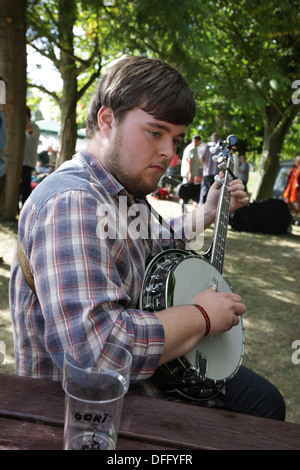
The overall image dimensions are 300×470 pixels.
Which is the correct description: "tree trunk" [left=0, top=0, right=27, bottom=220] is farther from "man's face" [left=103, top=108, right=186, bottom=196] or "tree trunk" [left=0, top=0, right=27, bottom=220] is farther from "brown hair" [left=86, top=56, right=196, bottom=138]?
"man's face" [left=103, top=108, right=186, bottom=196]

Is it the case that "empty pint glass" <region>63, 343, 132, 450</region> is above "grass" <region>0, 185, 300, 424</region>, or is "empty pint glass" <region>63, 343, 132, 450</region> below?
above

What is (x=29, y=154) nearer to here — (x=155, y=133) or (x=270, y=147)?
(x=155, y=133)

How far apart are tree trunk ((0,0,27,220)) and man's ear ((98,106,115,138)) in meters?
5.15

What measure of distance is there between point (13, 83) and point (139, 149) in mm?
5355

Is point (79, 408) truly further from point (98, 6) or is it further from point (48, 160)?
point (48, 160)

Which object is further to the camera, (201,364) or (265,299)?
(265,299)

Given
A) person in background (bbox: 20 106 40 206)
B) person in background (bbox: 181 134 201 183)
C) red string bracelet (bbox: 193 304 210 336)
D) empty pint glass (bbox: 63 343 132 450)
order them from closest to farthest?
1. empty pint glass (bbox: 63 343 132 450)
2. red string bracelet (bbox: 193 304 210 336)
3. person in background (bbox: 20 106 40 206)
4. person in background (bbox: 181 134 201 183)

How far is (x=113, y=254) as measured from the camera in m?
1.25

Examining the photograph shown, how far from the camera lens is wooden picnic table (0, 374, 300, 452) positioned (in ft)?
2.79

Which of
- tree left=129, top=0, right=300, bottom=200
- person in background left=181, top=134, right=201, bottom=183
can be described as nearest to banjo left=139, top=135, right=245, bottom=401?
tree left=129, top=0, right=300, bottom=200

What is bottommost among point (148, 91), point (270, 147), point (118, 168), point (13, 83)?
point (118, 168)

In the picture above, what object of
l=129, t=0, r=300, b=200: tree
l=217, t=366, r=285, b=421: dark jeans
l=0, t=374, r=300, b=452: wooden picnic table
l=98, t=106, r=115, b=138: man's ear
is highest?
l=129, t=0, r=300, b=200: tree

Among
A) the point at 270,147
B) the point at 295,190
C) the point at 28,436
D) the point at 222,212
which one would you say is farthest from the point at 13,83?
the point at 270,147
